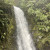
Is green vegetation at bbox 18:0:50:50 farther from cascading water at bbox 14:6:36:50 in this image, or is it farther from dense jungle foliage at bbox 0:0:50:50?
Answer: cascading water at bbox 14:6:36:50

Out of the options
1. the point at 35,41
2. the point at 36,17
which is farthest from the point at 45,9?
the point at 35,41

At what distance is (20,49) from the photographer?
29.4ft

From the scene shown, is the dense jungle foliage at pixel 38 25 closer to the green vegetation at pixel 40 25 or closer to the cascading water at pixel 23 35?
the green vegetation at pixel 40 25

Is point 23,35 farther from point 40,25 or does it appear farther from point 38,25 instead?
point 40,25

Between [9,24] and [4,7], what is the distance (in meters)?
1.66

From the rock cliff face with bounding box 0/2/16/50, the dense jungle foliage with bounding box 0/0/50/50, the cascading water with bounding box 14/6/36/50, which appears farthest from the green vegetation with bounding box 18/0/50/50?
the rock cliff face with bounding box 0/2/16/50

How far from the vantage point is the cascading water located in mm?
9320

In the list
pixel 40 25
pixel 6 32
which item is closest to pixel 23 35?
pixel 40 25

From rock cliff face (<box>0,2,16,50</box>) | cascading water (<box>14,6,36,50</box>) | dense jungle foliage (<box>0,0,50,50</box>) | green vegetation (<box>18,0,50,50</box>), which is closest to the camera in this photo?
rock cliff face (<box>0,2,16,50</box>)

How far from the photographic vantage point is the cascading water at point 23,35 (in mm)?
9320

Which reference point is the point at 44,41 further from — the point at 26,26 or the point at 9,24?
the point at 9,24

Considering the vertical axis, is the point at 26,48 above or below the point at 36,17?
below

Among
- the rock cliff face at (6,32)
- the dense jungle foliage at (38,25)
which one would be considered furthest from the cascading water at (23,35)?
the rock cliff face at (6,32)

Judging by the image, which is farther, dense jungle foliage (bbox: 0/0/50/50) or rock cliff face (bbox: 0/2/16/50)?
dense jungle foliage (bbox: 0/0/50/50)
